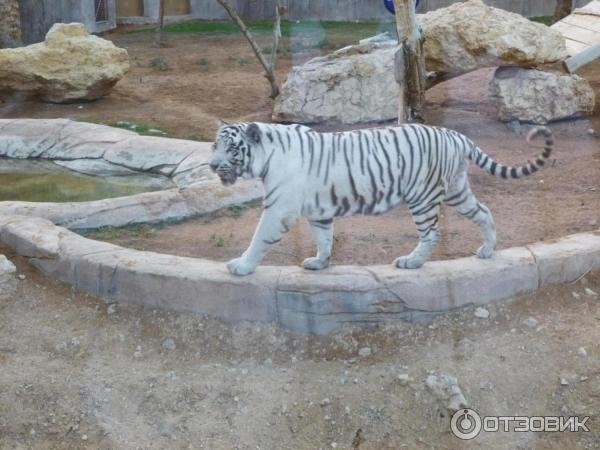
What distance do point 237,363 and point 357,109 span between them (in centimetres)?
429

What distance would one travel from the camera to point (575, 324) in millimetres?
4523

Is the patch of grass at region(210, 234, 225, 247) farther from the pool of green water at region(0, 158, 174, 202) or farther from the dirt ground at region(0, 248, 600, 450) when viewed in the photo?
the pool of green water at region(0, 158, 174, 202)

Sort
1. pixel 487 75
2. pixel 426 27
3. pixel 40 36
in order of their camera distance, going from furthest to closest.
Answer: pixel 40 36 < pixel 487 75 < pixel 426 27

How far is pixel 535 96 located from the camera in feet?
26.5

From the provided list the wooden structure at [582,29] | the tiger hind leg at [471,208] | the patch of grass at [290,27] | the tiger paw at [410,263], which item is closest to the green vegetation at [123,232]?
the tiger paw at [410,263]

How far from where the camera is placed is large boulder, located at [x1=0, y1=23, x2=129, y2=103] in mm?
9500

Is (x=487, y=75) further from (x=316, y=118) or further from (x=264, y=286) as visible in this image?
(x=264, y=286)

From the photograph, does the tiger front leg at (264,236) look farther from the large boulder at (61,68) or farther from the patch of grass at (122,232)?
the large boulder at (61,68)

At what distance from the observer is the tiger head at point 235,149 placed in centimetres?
436

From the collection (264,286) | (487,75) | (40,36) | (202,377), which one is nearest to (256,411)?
(202,377)

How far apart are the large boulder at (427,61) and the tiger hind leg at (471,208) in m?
3.52

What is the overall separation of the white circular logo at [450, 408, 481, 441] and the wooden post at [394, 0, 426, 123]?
12.3 feet

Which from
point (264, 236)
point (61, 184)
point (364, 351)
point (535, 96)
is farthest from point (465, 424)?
point (535, 96)

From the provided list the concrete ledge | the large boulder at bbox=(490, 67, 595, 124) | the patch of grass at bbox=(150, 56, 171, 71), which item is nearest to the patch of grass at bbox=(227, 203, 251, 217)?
the concrete ledge
